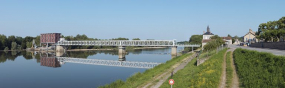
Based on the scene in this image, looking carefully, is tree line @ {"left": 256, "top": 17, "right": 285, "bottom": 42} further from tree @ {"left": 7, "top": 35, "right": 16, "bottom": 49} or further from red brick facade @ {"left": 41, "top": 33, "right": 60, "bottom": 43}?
tree @ {"left": 7, "top": 35, "right": 16, "bottom": 49}

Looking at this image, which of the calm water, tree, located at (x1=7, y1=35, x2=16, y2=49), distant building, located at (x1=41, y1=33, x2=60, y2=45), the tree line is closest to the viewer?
the calm water

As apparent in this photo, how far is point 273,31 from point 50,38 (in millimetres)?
120877

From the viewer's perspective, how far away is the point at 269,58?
20844 mm

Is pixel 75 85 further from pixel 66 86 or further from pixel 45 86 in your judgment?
pixel 45 86

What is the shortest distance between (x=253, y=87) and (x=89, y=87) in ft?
66.3

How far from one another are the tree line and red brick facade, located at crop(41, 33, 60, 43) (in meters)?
110

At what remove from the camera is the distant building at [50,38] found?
13538 centimetres

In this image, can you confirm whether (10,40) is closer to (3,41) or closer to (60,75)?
(3,41)

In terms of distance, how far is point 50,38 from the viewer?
137000mm

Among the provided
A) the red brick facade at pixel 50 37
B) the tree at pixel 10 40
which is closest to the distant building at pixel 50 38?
the red brick facade at pixel 50 37

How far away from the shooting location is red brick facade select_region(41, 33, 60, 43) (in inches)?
5330

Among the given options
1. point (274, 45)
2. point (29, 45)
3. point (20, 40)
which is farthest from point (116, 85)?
point (20, 40)

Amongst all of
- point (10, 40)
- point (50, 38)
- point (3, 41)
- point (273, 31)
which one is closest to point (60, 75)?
point (273, 31)

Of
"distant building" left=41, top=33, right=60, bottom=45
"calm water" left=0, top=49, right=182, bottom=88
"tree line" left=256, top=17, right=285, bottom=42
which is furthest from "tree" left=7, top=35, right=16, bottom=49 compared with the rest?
"tree line" left=256, top=17, right=285, bottom=42
